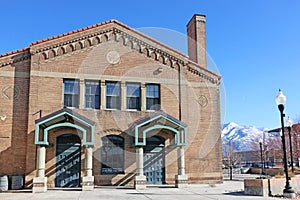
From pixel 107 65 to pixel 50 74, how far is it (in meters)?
3.79

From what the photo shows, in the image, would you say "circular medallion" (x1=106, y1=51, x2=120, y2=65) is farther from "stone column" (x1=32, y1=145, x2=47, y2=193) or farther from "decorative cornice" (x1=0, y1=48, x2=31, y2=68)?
"stone column" (x1=32, y1=145, x2=47, y2=193)

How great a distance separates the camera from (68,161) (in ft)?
71.8

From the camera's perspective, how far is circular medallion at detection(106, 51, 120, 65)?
77.6ft

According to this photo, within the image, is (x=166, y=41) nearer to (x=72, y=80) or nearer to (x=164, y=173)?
(x=72, y=80)

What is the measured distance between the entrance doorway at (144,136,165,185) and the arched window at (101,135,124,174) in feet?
5.85

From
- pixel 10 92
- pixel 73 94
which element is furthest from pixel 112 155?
pixel 10 92

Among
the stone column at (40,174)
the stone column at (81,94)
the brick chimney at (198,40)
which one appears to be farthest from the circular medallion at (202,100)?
the stone column at (40,174)

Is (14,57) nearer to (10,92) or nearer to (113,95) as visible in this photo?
(10,92)

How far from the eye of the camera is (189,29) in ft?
96.4

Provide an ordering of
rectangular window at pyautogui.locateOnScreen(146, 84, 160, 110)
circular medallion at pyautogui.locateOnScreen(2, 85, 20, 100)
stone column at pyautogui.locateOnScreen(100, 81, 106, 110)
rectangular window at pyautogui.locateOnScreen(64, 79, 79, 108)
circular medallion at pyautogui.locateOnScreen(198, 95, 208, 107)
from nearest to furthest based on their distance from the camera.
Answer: circular medallion at pyautogui.locateOnScreen(2, 85, 20, 100), rectangular window at pyautogui.locateOnScreen(64, 79, 79, 108), stone column at pyautogui.locateOnScreen(100, 81, 106, 110), rectangular window at pyautogui.locateOnScreen(146, 84, 160, 110), circular medallion at pyautogui.locateOnScreen(198, 95, 208, 107)

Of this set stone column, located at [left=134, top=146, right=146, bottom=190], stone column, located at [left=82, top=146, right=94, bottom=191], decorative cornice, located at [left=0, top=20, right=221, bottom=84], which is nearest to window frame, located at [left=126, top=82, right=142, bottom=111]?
decorative cornice, located at [left=0, top=20, right=221, bottom=84]

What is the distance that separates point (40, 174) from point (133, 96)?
26.5 feet

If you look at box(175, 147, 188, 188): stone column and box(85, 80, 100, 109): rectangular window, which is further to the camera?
box(85, 80, 100, 109): rectangular window

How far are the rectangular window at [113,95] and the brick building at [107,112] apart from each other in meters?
0.07
